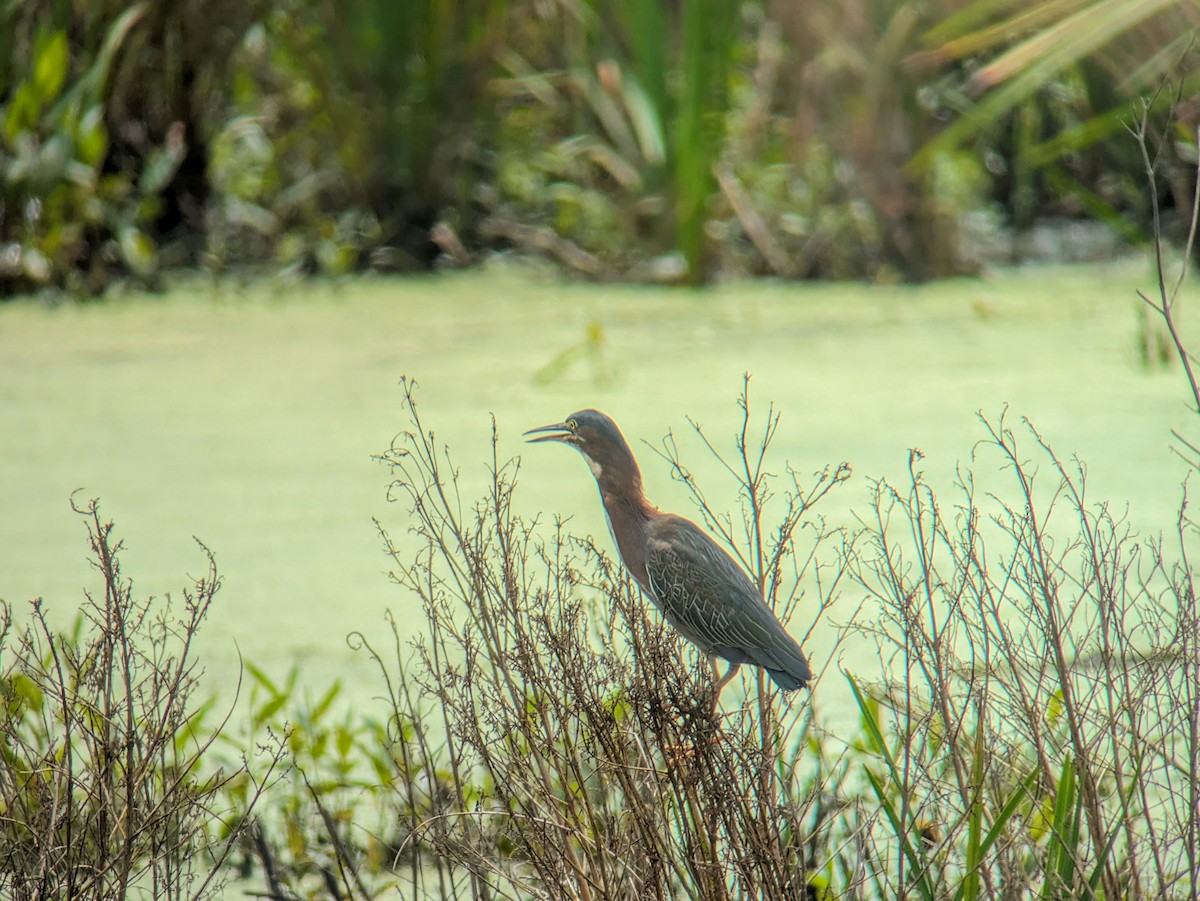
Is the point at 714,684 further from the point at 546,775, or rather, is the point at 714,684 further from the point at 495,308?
the point at 495,308

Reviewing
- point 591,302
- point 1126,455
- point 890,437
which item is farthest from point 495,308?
point 1126,455

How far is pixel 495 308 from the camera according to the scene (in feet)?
15.8

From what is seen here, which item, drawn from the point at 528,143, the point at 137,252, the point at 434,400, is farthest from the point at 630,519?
the point at 528,143

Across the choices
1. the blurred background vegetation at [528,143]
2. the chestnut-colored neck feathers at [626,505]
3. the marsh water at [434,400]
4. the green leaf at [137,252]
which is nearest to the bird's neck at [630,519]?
the chestnut-colored neck feathers at [626,505]

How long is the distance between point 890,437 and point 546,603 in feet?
7.04

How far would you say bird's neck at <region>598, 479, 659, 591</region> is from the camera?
5.80ft

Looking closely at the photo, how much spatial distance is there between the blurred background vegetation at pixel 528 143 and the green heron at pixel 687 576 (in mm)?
2994

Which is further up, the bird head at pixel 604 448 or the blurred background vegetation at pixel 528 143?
the blurred background vegetation at pixel 528 143

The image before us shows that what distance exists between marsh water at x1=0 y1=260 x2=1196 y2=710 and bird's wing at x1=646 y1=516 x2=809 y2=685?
55cm

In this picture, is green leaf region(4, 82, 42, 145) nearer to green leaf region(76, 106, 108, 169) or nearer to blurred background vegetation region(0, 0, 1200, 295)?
blurred background vegetation region(0, 0, 1200, 295)

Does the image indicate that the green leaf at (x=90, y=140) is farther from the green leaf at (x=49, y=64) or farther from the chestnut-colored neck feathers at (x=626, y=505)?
the chestnut-colored neck feathers at (x=626, y=505)

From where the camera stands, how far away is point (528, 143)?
579cm

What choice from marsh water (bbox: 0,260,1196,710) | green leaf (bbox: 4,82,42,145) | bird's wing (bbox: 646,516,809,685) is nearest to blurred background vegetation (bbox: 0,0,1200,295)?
green leaf (bbox: 4,82,42,145)

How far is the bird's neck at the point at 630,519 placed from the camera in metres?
1.77
